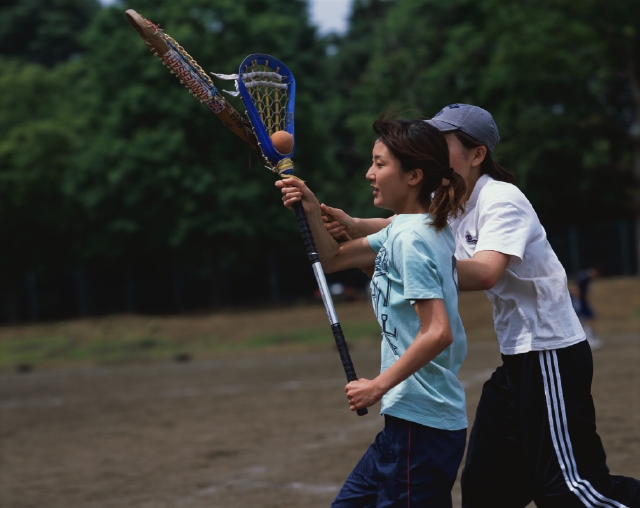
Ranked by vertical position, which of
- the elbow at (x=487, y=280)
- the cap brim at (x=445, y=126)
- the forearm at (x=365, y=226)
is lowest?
the elbow at (x=487, y=280)

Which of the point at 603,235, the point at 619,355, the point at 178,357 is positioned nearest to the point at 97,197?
the point at 178,357

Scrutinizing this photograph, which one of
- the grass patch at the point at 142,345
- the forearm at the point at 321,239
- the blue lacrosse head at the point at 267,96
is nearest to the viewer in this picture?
the forearm at the point at 321,239

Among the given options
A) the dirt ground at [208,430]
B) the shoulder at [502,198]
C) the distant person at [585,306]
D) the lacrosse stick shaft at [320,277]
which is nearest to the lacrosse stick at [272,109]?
the lacrosse stick shaft at [320,277]

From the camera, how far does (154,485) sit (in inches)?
262

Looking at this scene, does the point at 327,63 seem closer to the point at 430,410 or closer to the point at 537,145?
the point at 537,145

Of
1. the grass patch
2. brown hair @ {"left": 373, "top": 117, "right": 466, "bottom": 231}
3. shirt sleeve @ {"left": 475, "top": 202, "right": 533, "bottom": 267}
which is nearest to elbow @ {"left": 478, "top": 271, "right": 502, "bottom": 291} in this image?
shirt sleeve @ {"left": 475, "top": 202, "right": 533, "bottom": 267}

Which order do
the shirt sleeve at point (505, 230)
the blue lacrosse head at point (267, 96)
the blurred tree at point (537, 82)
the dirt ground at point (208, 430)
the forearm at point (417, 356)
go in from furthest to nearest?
1. the blurred tree at point (537, 82)
2. the dirt ground at point (208, 430)
3. the blue lacrosse head at point (267, 96)
4. the shirt sleeve at point (505, 230)
5. the forearm at point (417, 356)

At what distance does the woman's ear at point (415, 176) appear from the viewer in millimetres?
3174

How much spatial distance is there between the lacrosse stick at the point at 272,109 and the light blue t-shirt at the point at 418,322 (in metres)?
0.34

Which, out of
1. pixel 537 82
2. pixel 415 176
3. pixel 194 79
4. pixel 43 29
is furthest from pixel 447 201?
pixel 43 29

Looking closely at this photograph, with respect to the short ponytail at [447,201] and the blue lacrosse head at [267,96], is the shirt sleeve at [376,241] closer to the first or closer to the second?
the short ponytail at [447,201]

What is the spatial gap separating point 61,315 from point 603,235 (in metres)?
18.5

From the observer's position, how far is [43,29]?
48375 mm

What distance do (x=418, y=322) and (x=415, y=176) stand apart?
19.6 inches
